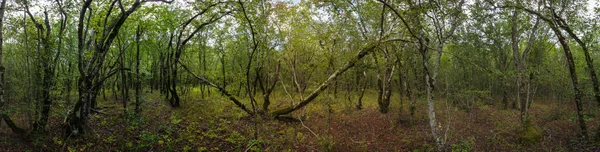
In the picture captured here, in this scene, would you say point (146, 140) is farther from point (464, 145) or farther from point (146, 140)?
point (464, 145)

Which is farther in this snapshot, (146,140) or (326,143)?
(326,143)

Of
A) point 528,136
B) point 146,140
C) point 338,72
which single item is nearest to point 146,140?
point 146,140

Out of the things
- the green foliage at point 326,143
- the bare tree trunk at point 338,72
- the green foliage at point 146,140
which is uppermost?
the bare tree trunk at point 338,72

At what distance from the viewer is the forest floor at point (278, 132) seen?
9023mm

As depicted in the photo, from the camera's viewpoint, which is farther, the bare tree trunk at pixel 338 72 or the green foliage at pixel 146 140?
the bare tree trunk at pixel 338 72

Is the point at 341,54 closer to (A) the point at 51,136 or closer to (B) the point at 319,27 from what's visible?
(B) the point at 319,27

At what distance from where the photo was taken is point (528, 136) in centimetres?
979

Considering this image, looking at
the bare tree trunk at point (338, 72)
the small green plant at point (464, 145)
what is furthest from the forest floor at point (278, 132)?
the bare tree trunk at point (338, 72)

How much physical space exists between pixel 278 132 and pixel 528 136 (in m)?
8.84

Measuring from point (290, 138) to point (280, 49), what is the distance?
230 inches

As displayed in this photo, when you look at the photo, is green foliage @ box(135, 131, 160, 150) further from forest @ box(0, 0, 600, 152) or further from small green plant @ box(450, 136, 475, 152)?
small green plant @ box(450, 136, 475, 152)

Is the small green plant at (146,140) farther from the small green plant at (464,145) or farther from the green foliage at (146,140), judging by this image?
the small green plant at (464,145)

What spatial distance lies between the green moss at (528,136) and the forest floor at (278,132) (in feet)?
0.61

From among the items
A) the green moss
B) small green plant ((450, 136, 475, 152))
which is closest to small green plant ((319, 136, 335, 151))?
small green plant ((450, 136, 475, 152))
